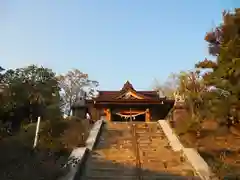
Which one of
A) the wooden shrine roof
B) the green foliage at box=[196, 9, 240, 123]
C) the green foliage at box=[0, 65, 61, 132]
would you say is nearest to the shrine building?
the wooden shrine roof

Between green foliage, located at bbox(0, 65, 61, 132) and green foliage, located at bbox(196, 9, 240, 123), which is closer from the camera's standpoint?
green foliage, located at bbox(196, 9, 240, 123)

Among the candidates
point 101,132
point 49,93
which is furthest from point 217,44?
point 49,93

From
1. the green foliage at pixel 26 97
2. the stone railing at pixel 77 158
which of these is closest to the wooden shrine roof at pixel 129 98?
the green foliage at pixel 26 97

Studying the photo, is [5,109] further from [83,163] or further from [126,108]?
[126,108]

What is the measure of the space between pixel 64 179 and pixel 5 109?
9080 mm

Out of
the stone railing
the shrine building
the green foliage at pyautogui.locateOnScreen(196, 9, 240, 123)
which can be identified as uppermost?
the green foliage at pyautogui.locateOnScreen(196, 9, 240, 123)

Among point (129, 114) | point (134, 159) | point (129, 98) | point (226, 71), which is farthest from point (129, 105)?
point (134, 159)

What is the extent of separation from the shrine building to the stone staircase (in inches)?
316

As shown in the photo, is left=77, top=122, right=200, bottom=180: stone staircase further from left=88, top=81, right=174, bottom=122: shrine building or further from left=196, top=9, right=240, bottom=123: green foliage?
left=88, top=81, right=174, bottom=122: shrine building

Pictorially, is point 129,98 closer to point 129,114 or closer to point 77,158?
point 129,114

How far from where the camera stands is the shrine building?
25.1m

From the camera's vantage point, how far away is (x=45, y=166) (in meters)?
8.15

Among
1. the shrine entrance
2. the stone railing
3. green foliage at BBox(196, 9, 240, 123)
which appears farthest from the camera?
the shrine entrance

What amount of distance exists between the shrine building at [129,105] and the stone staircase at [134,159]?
8.03 metres
